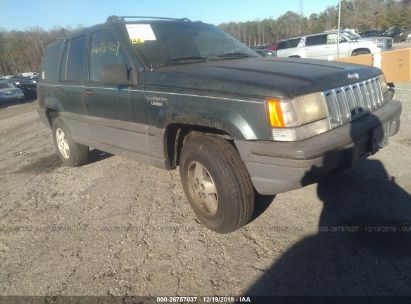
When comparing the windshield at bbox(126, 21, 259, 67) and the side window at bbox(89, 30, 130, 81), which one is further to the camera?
the side window at bbox(89, 30, 130, 81)

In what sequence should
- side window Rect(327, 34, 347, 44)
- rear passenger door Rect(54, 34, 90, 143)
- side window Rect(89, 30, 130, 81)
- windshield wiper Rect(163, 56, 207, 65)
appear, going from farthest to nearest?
side window Rect(327, 34, 347, 44) < rear passenger door Rect(54, 34, 90, 143) < side window Rect(89, 30, 130, 81) < windshield wiper Rect(163, 56, 207, 65)

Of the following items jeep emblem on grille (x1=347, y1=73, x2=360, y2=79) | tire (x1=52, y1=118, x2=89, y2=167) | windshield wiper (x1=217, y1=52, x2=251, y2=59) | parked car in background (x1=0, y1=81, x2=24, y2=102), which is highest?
windshield wiper (x1=217, y1=52, x2=251, y2=59)

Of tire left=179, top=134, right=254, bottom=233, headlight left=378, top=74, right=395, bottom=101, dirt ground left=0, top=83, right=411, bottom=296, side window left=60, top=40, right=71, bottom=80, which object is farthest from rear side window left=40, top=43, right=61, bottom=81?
headlight left=378, top=74, right=395, bottom=101

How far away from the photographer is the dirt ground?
8.41 feet

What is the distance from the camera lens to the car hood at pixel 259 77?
2.67 m

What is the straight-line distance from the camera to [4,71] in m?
67.5

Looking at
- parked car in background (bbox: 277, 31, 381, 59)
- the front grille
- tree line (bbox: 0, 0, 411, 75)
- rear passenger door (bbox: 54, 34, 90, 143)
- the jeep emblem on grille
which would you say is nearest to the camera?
the front grille

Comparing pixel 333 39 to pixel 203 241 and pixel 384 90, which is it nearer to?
pixel 384 90

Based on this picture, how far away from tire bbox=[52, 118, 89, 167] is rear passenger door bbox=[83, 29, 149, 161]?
0.95 m

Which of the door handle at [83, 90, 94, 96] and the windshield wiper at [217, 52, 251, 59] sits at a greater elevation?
the windshield wiper at [217, 52, 251, 59]

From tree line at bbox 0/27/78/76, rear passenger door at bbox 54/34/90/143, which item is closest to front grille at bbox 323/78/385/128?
rear passenger door at bbox 54/34/90/143

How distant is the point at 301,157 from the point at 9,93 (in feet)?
77.0

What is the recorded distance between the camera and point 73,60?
4793 millimetres

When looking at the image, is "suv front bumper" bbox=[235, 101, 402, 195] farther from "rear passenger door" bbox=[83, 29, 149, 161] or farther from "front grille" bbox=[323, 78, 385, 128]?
"rear passenger door" bbox=[83, 29, 149, 161]
